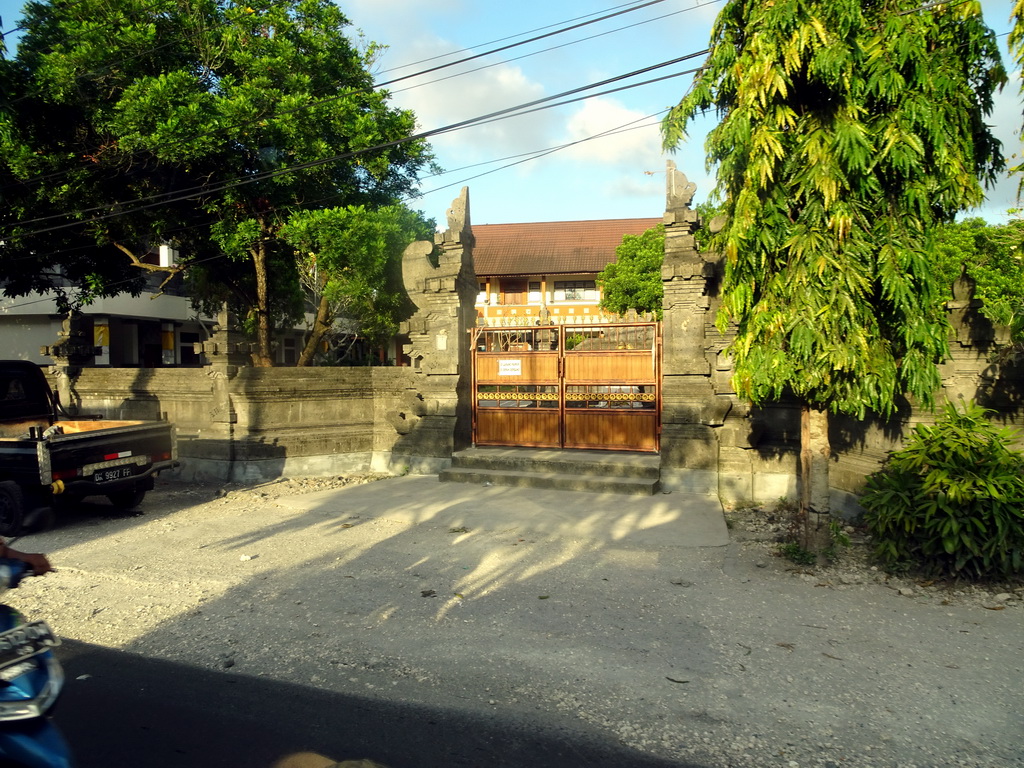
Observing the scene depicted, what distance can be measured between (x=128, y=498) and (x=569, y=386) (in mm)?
6536

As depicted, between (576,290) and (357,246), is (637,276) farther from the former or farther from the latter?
(357,246)

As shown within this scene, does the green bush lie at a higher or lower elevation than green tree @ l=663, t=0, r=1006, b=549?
lower

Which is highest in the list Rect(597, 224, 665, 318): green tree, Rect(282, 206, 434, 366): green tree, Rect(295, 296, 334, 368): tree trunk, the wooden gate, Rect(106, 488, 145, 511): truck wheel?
Rect(597, 224, 665, 318): green tree

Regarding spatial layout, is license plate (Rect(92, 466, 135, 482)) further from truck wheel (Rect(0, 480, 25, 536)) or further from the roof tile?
the roof tile

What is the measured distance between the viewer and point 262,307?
14836 millimetres

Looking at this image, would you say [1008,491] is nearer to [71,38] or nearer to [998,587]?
[998,587]

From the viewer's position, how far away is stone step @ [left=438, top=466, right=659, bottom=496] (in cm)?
988

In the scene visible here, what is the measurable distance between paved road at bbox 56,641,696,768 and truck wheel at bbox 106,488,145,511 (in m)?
5.80

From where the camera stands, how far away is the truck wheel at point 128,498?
10.0m

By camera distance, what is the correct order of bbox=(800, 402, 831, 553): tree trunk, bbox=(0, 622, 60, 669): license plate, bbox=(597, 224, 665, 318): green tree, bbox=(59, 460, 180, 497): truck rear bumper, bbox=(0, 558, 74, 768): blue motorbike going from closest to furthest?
bbox=(0, 558, 74, 768): blue motorbike
bbox=(0, 622, 60, 669): license plate
bbox=(800, 402, 831, 553): tree trunk
bbox=(59, 460, 180, 497): truck rear bumper
bbox=(597, 224, 665, 318): green tree

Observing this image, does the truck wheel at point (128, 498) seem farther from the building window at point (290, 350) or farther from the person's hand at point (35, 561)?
the building window at point (290, 350)

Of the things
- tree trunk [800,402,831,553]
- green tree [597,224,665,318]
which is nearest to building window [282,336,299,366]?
green tree [597,224,665,318]

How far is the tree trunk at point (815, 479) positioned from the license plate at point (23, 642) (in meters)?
6.18

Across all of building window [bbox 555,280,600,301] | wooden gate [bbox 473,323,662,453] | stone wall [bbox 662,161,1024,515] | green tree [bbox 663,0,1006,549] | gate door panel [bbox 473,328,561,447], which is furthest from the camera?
building window [bbox 555,280,600,301]
